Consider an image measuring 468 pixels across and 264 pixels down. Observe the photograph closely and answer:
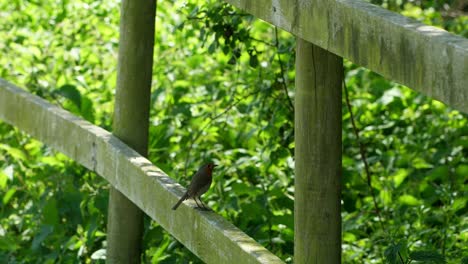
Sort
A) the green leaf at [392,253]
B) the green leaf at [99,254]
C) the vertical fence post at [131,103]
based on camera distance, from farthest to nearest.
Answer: the green leaf at [99,254] < the vertical fence post at [131,103] < the green leaf at [392,253]

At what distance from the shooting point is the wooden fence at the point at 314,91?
2.26 m

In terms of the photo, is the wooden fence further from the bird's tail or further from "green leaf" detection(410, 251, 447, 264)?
"green leaf" detection(410, 251, 447, 264)

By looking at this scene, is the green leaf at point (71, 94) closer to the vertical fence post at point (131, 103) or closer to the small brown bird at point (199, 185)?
the vertical fence post at point (131, 103)

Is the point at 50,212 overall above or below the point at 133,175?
below

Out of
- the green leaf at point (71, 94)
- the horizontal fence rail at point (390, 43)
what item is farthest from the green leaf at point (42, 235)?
the horizontal fence rail at point (390, 43)

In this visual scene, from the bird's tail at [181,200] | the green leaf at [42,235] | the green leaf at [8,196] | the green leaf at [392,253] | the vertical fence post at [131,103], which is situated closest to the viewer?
the green leaf at [392,253]

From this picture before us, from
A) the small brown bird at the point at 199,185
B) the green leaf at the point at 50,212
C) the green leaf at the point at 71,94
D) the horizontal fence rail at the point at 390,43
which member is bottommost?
the green leaf at the point at 50,212

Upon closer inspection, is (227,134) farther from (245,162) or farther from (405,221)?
(405,221)

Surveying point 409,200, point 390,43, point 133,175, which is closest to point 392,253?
point 390,43

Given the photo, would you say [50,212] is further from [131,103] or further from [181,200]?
[181,200]

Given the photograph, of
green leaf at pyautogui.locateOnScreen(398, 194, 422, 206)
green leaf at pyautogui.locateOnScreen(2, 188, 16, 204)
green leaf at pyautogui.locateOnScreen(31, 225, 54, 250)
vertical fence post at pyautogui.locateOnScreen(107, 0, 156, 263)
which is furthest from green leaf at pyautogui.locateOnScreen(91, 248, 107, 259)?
green leaf at pyautogui.locateOnScreen(398, 194, 422, 206)

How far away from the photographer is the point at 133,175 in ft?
13.6

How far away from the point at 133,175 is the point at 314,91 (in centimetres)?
141

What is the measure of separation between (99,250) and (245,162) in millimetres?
959
